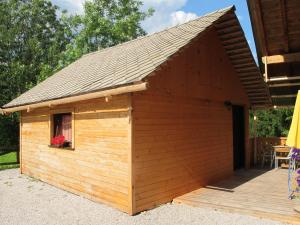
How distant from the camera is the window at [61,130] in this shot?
31.3 feet

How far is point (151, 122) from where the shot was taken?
732 cm

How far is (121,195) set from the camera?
7.04 meters

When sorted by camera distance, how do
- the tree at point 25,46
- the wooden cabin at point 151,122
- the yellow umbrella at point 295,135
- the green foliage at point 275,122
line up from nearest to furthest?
1. the yellow umbrella at point 295,135
2. the wooden cabin at point 151,122
3. the green foliage at point 275,122
4. the tree at point 25,46

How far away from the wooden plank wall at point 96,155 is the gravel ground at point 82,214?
1.19 feet

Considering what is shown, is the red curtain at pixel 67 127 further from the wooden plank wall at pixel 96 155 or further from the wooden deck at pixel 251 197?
the wooden deck at pixel 251 197

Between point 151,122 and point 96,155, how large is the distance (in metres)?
1.71

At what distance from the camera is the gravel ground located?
6.36 m

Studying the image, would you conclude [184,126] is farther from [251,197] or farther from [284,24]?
[284,24]

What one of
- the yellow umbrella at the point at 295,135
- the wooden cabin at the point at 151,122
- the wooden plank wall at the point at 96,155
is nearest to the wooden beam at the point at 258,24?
the wooden cabin at the point at 151,122

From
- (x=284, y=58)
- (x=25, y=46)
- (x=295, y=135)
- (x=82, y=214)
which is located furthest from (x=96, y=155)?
(x=25, y=46)

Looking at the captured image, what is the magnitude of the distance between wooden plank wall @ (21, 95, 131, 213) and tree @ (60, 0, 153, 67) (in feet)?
57.4

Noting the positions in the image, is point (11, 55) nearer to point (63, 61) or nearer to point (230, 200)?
point (63, 61)

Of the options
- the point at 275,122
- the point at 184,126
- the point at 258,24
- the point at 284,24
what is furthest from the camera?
the point at 275,122

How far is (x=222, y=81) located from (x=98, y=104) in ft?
14.8
